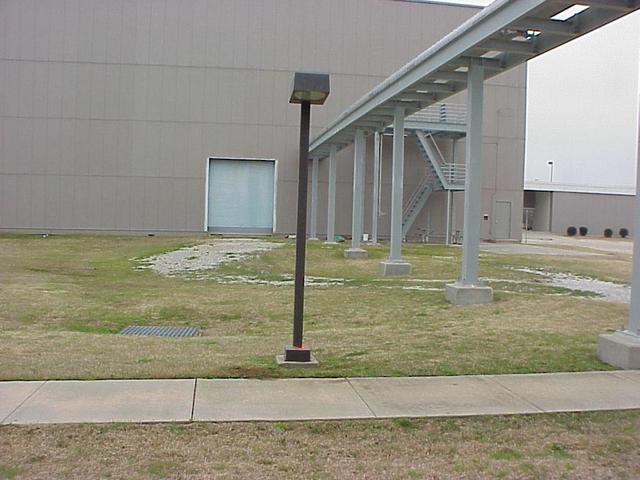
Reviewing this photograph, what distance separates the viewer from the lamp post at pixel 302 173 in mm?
7168

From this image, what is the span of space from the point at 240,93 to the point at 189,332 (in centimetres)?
2917

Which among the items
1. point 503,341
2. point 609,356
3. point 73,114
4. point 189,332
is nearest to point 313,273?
point 189,332

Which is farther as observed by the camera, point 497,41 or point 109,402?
point 497,41

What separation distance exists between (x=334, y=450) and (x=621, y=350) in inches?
171

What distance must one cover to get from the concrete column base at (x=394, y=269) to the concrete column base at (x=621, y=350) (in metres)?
10.2

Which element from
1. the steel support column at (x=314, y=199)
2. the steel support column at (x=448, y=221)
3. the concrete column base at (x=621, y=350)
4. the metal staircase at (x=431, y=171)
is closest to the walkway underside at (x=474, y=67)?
the concrete column base at (x=621, y=350)

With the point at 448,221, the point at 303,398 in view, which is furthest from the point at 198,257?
the point at 303,398

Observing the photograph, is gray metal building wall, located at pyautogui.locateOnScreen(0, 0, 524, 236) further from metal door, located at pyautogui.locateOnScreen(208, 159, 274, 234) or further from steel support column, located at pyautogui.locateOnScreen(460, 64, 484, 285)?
steel support column, located at pyautogui.locateOnScreen(460, 64, 484, 285)

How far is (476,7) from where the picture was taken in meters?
40.6

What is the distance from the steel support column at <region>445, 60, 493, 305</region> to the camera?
12.8 metres

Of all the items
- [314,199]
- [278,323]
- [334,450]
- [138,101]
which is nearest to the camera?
[334,450]

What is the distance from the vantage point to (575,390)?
661cm

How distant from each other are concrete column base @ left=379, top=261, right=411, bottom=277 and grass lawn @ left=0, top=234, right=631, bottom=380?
1.25ft

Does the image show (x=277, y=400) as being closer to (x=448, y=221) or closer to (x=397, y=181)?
(x=397, y=181)
